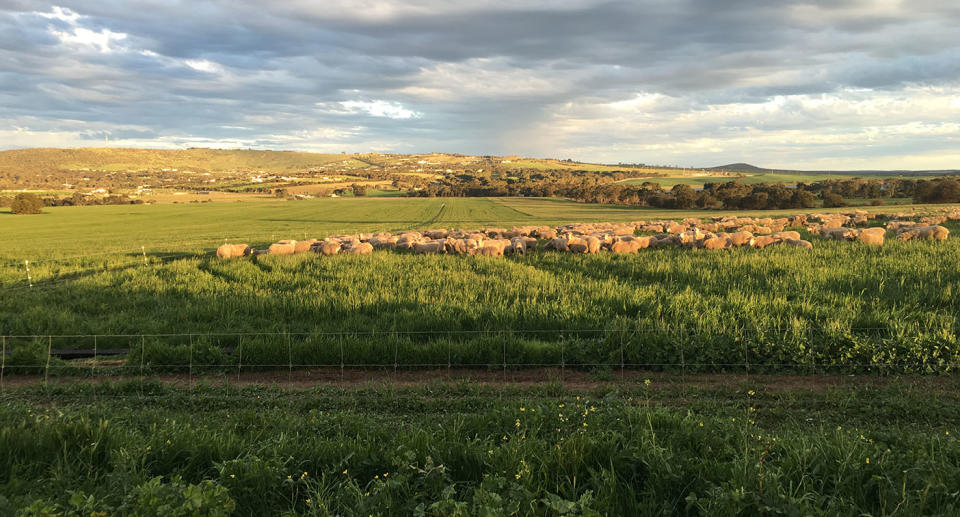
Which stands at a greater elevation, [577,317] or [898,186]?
[898,186]

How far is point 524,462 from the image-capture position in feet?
14.2

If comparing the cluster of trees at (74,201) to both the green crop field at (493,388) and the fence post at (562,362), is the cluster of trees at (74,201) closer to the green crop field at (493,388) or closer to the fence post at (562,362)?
the green crop field at (493,388)

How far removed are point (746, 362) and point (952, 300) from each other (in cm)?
679

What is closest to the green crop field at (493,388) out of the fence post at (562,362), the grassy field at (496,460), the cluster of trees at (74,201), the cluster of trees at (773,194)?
the grassy field at (496,460)

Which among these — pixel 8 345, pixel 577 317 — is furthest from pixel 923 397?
pixel 8 345

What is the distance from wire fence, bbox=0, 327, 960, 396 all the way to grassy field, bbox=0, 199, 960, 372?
4 cm

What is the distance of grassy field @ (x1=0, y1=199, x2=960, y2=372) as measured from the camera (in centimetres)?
891

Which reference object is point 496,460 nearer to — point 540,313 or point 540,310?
point 540,313

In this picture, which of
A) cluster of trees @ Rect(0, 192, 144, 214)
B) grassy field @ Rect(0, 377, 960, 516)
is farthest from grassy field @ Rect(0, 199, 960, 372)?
cluster of trees @ Rect(0, 192, 144, 214)

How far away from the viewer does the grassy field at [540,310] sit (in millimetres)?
8906

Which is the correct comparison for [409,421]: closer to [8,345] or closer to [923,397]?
[923,397]

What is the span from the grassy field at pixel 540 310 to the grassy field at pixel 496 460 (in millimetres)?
1940

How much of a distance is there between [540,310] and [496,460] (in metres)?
6.53

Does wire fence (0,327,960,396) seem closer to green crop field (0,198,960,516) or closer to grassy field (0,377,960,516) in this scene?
green crop field (0,198,960,516)
